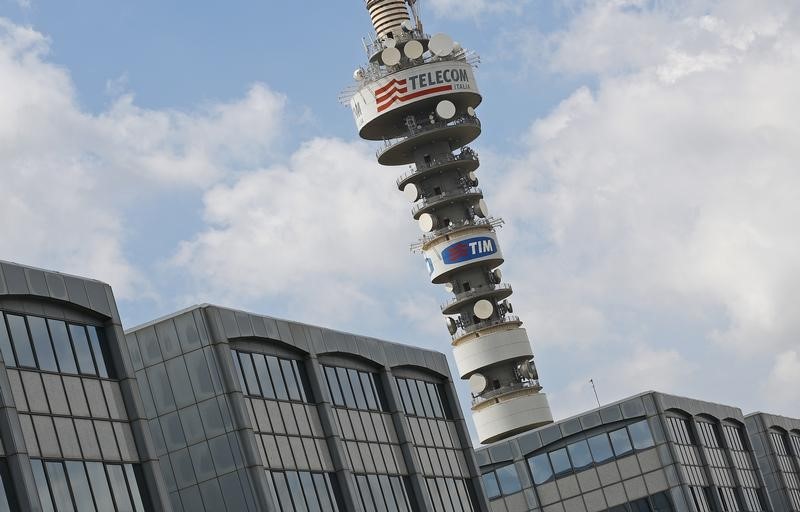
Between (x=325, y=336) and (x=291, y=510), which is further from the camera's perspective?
(x=325, y=336)

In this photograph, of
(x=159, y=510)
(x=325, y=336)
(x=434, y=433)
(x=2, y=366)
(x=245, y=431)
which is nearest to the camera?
(x=2, y=366)

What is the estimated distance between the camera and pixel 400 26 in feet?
447

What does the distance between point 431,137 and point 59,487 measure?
293 ft

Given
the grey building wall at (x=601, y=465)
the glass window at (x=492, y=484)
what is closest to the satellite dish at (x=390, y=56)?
the grey building wall at (x=601, y=465)

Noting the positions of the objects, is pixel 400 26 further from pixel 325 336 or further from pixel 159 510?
pixel 159 510

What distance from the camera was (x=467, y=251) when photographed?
129625 mm

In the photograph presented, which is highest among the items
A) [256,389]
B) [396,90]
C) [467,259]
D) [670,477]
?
[396,90]

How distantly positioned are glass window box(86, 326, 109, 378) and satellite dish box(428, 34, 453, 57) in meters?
84.4

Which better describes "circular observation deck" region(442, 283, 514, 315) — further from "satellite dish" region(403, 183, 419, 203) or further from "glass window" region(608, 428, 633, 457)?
"glass window" region(608, 428, 633, 457)

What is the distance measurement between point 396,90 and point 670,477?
52835mm

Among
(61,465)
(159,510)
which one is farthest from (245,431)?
(61,465)

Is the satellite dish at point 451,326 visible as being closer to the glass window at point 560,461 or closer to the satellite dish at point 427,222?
the satellite dish at point 427,222

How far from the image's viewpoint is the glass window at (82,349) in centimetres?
4809

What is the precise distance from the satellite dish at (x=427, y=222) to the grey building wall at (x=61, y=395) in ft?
267
